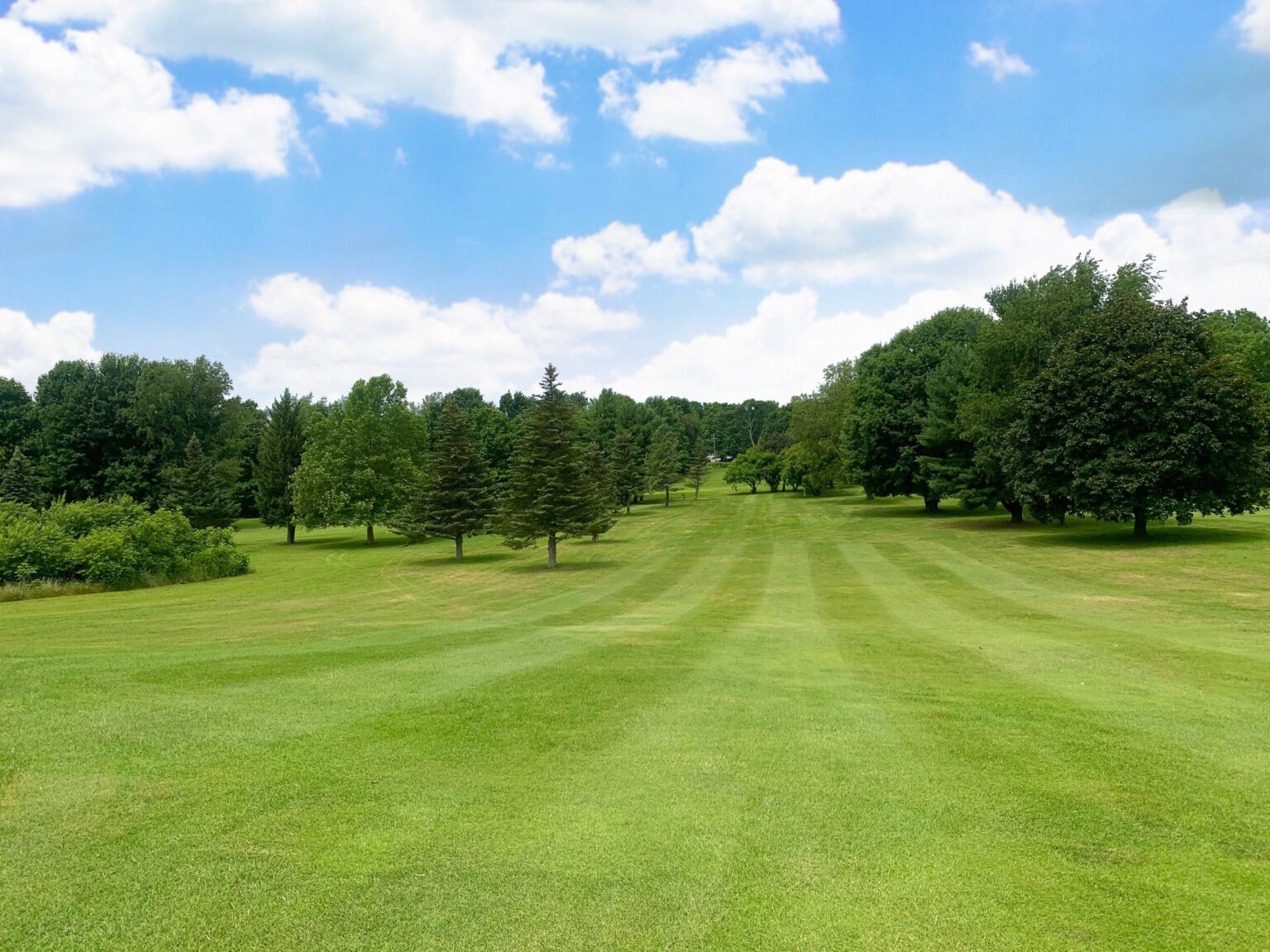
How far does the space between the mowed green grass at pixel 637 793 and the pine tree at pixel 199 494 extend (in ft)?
157

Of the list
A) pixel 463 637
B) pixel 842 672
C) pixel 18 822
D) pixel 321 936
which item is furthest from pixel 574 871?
pixel 463 637

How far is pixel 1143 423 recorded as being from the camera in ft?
106

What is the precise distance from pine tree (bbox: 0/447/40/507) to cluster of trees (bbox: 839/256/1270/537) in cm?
6444

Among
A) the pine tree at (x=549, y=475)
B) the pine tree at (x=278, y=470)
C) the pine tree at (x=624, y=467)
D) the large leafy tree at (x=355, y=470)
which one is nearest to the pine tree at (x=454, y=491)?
the pine tree at (x=549, y=475)

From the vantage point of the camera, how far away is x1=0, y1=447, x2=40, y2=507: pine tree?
179 ft

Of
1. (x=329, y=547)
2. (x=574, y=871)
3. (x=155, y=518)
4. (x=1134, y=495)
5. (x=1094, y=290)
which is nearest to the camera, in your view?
(x=574, y=871)

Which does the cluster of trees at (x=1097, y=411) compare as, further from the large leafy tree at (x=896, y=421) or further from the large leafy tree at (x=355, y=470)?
the large leafy tree at (x=355, y=470)

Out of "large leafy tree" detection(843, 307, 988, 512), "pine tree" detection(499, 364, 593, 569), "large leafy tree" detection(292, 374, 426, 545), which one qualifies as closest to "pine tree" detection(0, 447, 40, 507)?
"large leafy tree" detection(292, 374, 426, 545)

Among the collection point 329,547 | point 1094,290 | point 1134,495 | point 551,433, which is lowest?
point 329,547

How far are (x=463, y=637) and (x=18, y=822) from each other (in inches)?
363

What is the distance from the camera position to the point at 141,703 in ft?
25.5

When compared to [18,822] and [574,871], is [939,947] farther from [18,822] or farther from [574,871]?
[18,822]

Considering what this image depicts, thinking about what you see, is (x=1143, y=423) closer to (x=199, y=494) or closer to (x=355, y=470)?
(x=355, y=470)

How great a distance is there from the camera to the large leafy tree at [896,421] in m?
52.4
